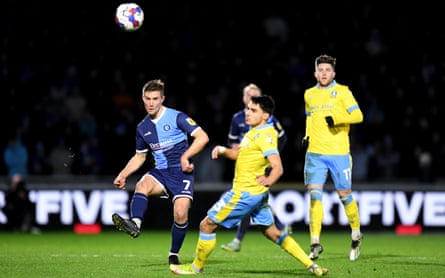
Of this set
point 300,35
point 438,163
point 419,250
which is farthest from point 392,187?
point 300,35

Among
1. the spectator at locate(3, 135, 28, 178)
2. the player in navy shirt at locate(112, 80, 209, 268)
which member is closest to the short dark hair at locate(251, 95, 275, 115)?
the player in navy shirt at locate(112, 80, 209, 268)

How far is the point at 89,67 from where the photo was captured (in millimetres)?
21766

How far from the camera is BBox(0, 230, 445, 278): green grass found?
414 inches

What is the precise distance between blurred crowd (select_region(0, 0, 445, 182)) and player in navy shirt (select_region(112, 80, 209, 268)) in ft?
25.6

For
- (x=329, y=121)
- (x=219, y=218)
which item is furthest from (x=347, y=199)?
(x=219, y=218)

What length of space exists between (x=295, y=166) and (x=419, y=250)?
593 cm

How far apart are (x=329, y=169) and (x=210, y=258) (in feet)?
5.99

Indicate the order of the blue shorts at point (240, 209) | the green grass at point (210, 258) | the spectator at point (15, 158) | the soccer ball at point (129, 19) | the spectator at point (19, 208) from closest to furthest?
the blue shorts at point (240, 209)
the green grass at point (210, 258)
the soccer ball at point (129, 19)
the spectator at point (19, 208)
the spectator at point (15, 158)

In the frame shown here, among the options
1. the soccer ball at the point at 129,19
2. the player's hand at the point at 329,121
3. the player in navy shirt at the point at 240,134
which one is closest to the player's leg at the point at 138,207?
the player's hand at the point at 329,121

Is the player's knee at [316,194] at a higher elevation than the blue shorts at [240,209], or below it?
below

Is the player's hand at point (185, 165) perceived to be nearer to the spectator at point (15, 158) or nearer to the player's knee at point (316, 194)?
the player's knee at point (316, 194)

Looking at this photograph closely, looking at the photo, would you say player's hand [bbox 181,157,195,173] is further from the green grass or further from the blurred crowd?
the blurred crowd

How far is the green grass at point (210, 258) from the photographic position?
10516mm

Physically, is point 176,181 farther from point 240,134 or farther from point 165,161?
point 240,134
